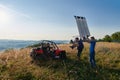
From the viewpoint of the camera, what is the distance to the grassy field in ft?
66.9

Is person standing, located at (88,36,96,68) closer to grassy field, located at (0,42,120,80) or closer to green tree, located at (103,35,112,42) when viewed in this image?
grassy field, located at (0,42,120,80)

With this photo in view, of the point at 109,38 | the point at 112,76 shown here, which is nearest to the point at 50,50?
the point at 112,76

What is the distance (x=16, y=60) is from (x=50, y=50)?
130 inches

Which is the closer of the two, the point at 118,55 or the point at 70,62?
the point at 70,62

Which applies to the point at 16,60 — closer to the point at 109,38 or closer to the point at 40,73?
the point at 40,73

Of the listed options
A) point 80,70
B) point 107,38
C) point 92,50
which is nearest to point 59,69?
point 80,70

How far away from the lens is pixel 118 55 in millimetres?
27312

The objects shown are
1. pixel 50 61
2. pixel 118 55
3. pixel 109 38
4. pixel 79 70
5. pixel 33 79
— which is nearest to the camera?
pixel 33 79

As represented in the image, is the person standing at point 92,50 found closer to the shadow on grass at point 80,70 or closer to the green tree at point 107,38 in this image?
the shadow on grass at point 80,70

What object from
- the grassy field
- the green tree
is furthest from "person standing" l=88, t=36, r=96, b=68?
the green tree

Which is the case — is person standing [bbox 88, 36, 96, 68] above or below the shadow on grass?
above

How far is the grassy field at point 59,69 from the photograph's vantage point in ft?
66.9

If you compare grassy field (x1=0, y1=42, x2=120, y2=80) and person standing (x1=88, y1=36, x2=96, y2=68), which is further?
person standing (x1=88, y1=36, x2=96, y2=68)

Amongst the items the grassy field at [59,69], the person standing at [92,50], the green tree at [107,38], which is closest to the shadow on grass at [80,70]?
the grassy field at [59,69]
